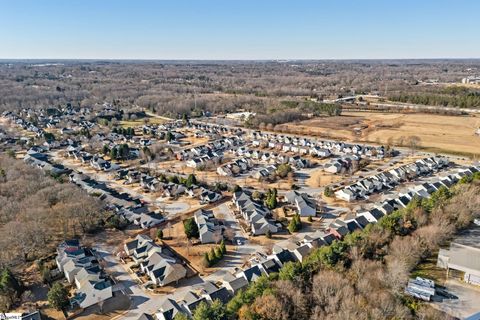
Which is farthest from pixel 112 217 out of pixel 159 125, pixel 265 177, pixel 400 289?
pixel 159 125

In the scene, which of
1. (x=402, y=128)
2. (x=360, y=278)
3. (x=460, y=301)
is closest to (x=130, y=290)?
(x=360, y=278)

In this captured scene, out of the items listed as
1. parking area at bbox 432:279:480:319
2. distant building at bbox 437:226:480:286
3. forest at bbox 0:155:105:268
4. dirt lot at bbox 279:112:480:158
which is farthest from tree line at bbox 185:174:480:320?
dirt lot at bbox 279:112:480:158

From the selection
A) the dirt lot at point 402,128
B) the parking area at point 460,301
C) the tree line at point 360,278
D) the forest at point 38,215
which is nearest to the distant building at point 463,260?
the parking area at point 460,301

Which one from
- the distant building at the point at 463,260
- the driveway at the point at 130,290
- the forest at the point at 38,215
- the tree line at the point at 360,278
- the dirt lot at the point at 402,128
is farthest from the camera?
the dirt lot at the point at 402,128

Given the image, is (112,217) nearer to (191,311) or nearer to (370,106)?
(191,311)

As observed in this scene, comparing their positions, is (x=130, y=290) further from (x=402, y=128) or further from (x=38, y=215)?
(x=402, y=128)

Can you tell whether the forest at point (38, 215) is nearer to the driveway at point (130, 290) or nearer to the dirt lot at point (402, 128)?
the driveway at point (130, 290)

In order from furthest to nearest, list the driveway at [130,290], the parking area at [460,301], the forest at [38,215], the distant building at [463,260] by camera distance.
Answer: the forest at [38,215] → the distant building at [463,260] → the driveway at [130,290] → the parking area at [460,301]

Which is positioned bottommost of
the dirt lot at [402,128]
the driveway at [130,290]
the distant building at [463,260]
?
the driveway at [130,290]
